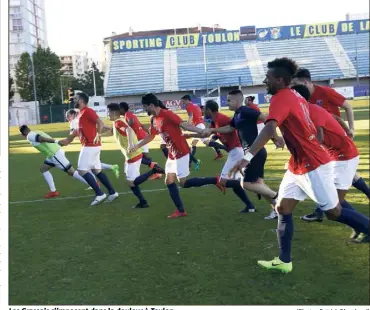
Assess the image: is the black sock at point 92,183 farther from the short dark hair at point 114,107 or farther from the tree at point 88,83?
the tree at point 88,83

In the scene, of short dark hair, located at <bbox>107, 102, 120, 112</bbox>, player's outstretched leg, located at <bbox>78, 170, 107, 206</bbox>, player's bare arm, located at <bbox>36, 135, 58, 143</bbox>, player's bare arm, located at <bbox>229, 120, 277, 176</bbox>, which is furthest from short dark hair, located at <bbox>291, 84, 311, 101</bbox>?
player's bare arm, located at <bbox>36, 135, 58, 143</bbox>

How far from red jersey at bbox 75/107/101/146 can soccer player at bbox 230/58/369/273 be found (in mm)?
4027

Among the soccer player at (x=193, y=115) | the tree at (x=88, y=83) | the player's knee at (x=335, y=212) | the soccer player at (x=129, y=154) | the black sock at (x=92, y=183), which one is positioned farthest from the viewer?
the soccer player at (x=193, y=115)

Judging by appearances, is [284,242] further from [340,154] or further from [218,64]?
[218,64]

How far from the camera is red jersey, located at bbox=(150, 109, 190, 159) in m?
5.62

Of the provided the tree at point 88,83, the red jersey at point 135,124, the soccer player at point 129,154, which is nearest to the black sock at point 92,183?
the soccer player at point 129,154

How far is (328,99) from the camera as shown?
475cm

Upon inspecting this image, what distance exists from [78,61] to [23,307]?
3.85 metres

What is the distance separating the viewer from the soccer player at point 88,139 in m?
6.80

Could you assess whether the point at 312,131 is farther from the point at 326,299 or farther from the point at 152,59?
the point at 152,59

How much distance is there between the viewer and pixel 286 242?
3.60 m

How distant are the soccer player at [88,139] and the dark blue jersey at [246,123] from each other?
2.61 meters

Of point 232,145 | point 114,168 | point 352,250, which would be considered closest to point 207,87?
point 114,168

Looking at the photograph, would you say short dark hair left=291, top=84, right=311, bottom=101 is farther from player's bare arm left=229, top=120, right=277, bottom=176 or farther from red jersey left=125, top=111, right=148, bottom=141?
red jersey left=125, top=111, right=148, bottom=141
